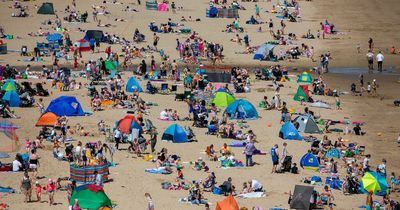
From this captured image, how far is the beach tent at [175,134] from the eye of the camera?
41.1 meters

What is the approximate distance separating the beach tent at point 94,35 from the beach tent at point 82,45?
1964 millimetres

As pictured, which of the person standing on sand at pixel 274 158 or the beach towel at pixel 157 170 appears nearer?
the beach towel at pixel 157 170

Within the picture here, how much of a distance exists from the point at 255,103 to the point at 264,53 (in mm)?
12072

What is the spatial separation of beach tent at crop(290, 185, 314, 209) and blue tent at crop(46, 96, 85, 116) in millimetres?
14457

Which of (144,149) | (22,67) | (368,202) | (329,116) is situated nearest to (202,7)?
(22,67)

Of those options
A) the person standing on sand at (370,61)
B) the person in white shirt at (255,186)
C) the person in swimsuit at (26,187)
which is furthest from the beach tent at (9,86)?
the person standing on sand at (370,61)

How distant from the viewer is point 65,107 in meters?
44.4

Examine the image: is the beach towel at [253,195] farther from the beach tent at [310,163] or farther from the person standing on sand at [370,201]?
the beach tent at [310,163]

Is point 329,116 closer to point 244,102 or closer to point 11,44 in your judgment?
point 244,102

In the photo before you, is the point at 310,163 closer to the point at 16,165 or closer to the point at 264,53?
the point at 16,165

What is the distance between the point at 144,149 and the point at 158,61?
20.4 m

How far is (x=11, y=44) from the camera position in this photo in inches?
2441

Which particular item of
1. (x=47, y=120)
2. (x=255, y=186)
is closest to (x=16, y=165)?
(x=47, y=120)

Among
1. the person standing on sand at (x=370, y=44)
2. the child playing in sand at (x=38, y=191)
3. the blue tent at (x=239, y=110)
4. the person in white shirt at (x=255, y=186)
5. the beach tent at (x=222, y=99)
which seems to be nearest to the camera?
the child playing in sand at (x=38, y=191)
